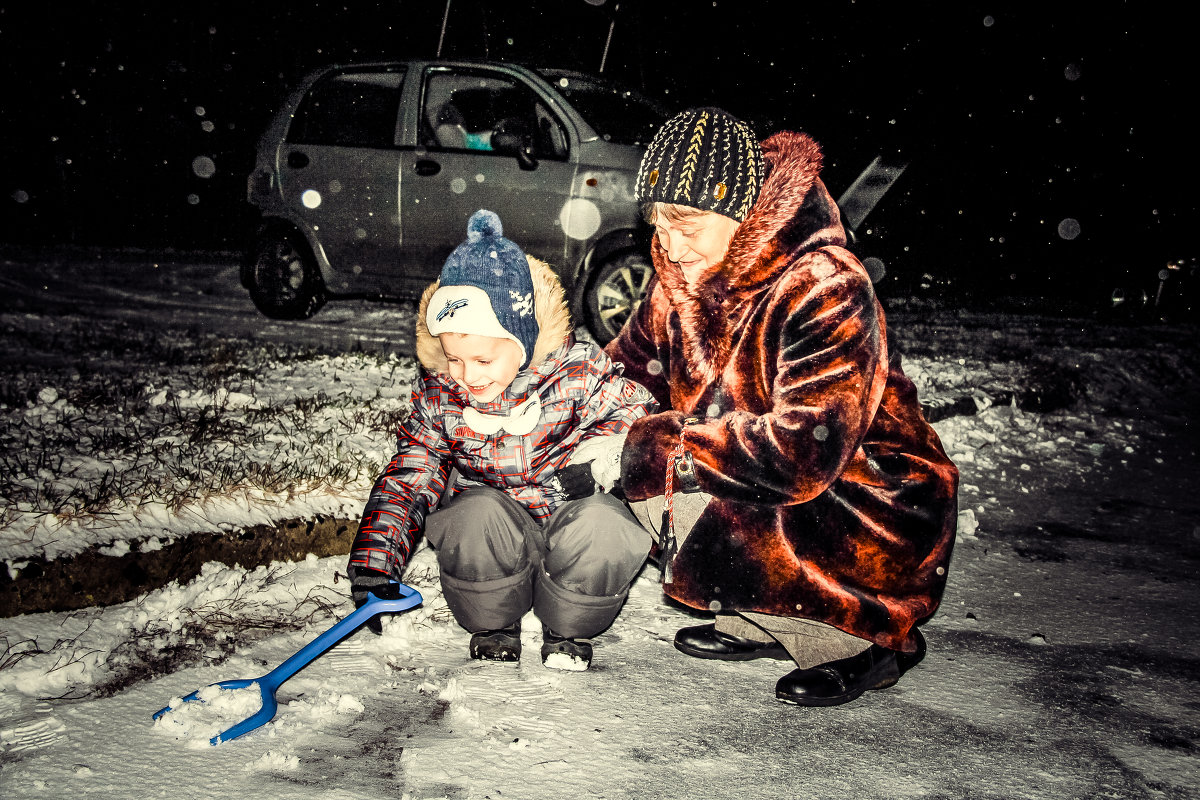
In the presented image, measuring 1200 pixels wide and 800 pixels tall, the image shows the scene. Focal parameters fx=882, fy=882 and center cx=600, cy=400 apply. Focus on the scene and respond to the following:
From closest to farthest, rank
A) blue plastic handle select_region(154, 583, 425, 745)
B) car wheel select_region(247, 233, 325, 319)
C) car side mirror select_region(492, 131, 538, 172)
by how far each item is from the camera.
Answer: blue plastic handle select_region(154, 583, 425, 745) → car side mirror select_region(492, 131, 538, 172) → car wheel select_region(247, 233, 325, 319)

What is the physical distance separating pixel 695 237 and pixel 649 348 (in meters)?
0.50

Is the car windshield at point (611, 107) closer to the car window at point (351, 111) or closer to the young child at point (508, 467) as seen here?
the car window at point (351, 111)

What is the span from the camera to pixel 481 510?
2199mm

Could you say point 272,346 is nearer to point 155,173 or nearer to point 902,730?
point 902,730

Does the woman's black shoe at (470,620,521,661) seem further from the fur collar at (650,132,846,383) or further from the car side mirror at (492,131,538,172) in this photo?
the car side mirror at (492,131,538,172)

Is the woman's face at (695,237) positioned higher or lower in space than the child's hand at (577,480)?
higher

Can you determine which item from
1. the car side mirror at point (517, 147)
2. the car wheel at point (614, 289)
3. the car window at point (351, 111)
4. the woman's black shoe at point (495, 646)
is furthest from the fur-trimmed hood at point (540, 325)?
the car window at point (351, 111)

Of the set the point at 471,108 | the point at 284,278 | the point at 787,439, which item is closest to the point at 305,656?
the point at 787,439

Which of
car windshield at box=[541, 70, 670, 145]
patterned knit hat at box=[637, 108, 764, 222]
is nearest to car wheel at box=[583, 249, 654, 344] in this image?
car windshield at box=[541, 70, 670, 145]

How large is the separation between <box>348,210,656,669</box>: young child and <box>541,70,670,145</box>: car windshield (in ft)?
12.3

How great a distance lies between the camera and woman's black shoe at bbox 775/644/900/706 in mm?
2219

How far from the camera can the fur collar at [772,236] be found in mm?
2119

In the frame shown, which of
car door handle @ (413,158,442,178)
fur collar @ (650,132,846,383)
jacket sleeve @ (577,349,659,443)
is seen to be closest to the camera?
fur collar @ (650,132,846,383)

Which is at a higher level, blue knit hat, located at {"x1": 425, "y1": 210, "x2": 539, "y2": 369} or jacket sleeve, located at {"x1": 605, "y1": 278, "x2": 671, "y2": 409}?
blue knit hat, located at {"x1": 425, "y1": 210, "x2": 539, "y2": 369}
